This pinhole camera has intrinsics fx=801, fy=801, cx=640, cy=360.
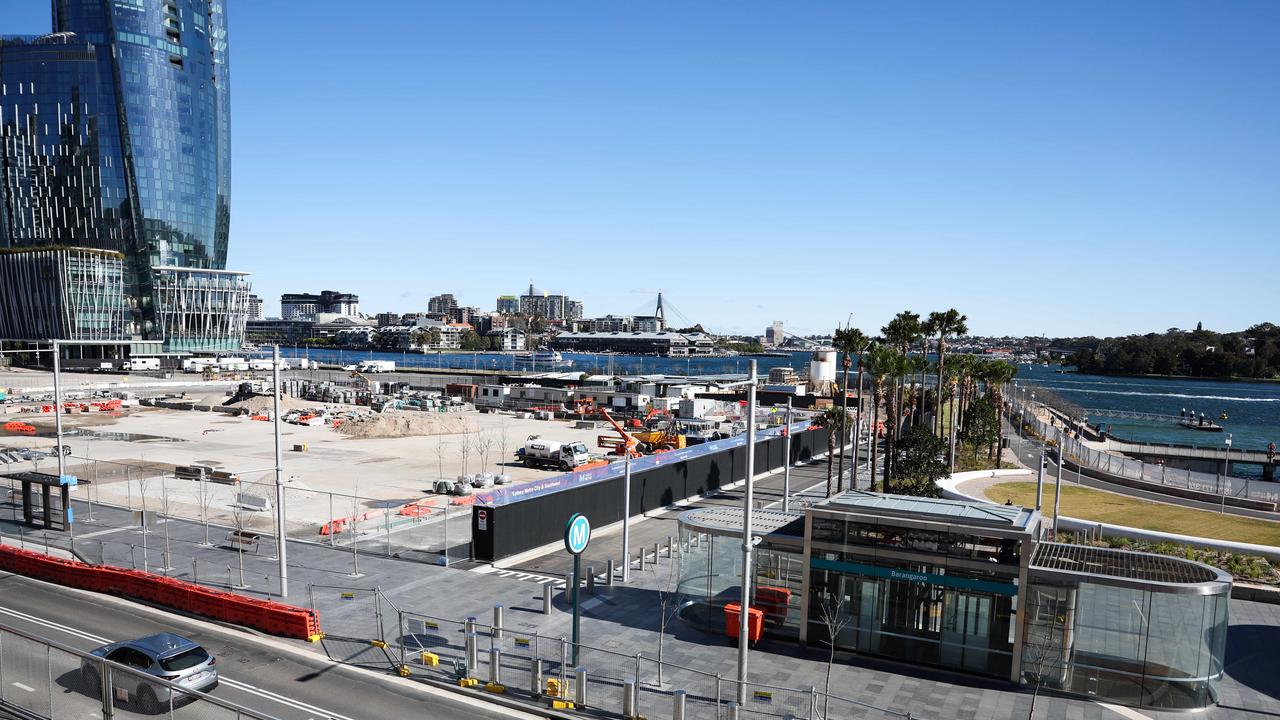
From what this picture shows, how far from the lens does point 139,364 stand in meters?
160

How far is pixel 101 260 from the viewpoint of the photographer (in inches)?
6388

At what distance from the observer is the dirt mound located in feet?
239

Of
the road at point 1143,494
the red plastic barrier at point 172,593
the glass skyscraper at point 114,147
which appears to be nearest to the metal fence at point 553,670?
the red plastic barrier at point 172,593

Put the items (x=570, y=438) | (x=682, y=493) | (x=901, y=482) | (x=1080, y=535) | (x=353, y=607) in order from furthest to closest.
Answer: (x=570, y=438) < (x=682, y=493) < (x=901, y=482) < (x=1080, y=535) < (x=353, y=607)

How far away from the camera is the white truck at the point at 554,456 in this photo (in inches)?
2222

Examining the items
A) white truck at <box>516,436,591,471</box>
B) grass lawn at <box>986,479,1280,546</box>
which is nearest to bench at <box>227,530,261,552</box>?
white truck at <box>516,436,591,471</box>

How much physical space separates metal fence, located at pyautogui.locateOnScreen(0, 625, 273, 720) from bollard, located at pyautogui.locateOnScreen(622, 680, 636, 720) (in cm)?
743

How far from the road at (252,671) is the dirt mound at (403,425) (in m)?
47.0

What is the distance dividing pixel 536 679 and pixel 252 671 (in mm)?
7229

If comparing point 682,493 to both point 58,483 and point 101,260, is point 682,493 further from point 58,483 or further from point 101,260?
point 101,260

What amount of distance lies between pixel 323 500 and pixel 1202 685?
126 ft

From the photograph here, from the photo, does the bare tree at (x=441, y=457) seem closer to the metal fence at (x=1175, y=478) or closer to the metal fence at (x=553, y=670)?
the metal fence at (x=553, y=670)

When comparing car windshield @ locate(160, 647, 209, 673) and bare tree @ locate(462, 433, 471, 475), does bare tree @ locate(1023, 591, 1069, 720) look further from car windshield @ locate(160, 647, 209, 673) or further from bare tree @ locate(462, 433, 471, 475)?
bare tree @ locate(462, 433, 471, 475)

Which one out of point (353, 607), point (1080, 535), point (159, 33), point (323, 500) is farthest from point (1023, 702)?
point (159, 33)
